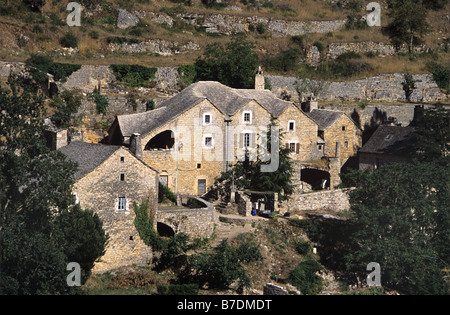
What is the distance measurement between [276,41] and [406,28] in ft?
43.1

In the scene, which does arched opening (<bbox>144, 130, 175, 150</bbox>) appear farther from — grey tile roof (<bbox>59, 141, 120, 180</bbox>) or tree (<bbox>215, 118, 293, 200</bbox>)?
grey tile roof (<bbox>59, 141, 120, 180</bbox>)

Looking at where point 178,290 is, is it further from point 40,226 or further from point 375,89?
point 375,89

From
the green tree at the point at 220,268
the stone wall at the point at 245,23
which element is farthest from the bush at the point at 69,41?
the green tree at the point at 220,268

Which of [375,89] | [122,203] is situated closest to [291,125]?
[122,203]

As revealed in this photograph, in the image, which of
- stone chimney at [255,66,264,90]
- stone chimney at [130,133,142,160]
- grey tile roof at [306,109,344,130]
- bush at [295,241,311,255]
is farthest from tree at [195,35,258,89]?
bush at [295,241,311,255]

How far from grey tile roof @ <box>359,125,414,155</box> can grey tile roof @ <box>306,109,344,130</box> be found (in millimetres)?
2808

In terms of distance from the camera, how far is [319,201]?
1681 inches

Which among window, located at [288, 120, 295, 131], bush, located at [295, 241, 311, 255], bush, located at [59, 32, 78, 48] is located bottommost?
bush, located at [295, 241, 311, 255]

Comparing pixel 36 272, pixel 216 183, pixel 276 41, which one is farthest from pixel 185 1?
pixel 36 272

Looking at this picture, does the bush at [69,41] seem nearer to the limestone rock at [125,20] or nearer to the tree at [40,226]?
the limestone rock at [125,20]

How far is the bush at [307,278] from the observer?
3544 cm

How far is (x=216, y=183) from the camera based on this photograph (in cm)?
4353

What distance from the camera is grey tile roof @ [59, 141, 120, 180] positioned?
35.4m
